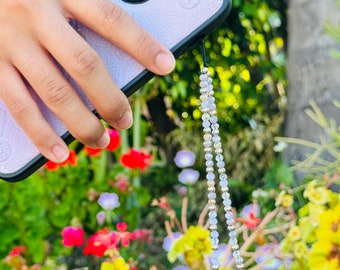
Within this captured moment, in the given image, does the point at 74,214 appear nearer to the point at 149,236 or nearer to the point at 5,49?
the point at 149,236

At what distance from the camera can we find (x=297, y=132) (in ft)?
7.13

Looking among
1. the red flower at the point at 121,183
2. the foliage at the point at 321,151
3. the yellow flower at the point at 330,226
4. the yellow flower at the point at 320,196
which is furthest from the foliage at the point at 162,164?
the yellow flower at the point at 330,226

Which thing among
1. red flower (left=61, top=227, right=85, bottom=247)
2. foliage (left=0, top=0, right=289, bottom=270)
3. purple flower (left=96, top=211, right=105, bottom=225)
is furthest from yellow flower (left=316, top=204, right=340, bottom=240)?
purple flower (left=96, top=211, right=105, bottom=225)

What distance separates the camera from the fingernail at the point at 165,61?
2.04 ft

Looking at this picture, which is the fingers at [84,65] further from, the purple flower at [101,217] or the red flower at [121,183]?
the red flower at [121,183]

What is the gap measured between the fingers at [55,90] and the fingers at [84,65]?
11mm

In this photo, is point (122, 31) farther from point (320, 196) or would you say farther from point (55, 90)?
point (320, 196)

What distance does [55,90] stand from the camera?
1.99 feet

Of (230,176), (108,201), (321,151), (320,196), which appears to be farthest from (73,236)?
(230,176)

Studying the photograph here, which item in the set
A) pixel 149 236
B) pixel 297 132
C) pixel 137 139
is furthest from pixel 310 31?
pixel 137 139

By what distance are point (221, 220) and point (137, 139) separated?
2.53ft

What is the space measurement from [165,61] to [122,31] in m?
0.05

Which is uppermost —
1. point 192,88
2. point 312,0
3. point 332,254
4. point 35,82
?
point 35,82

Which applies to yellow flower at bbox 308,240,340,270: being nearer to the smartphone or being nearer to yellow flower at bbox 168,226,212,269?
yellow flower at bbox 168,226,212,269
